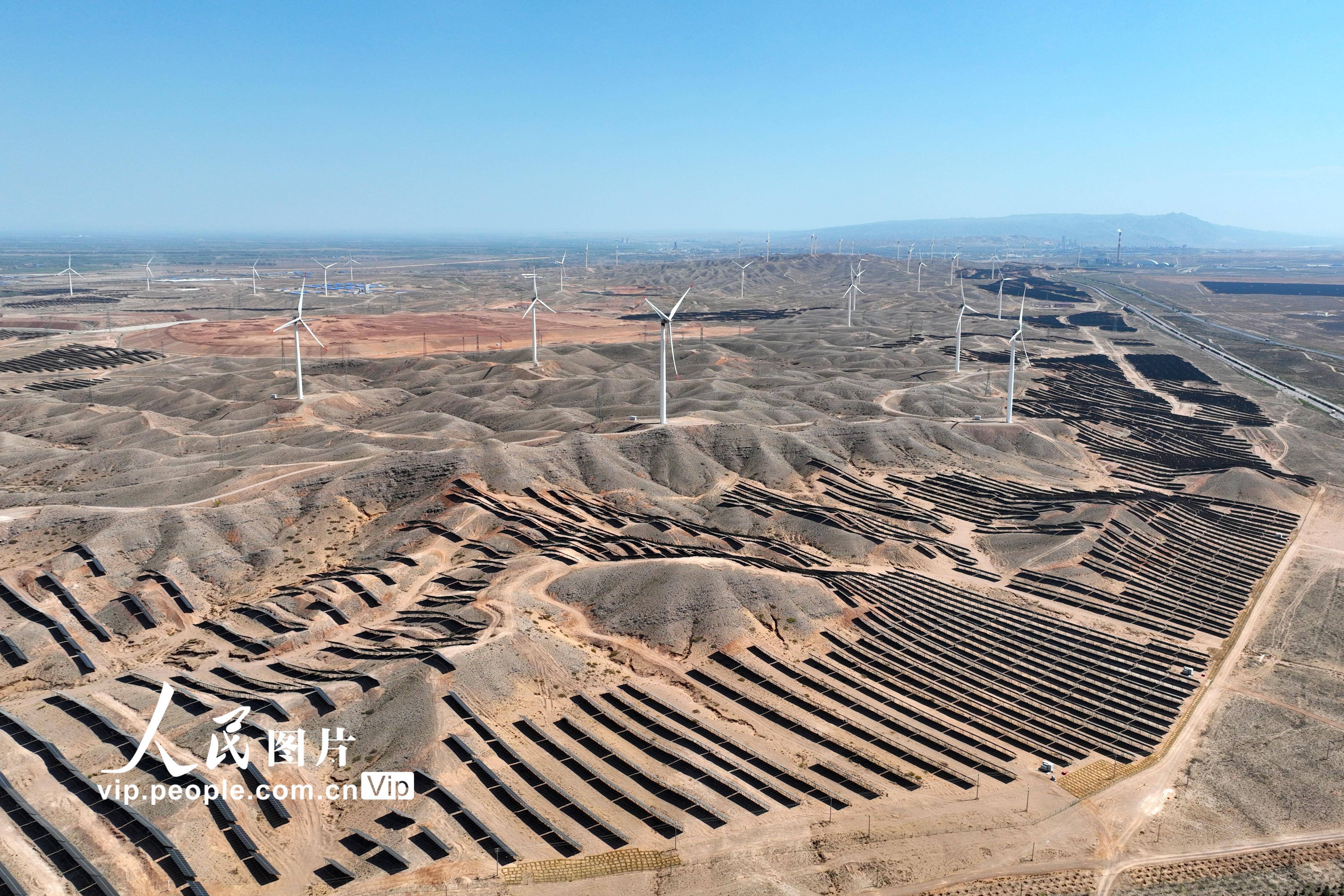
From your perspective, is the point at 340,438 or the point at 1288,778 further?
the point at 340,438

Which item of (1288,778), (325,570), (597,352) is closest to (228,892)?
(325,570)

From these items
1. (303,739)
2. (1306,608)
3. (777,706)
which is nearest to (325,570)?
(303,739)

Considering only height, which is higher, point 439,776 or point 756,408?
point 756,408

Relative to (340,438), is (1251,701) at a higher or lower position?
lower

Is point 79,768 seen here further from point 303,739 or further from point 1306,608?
point 1306,608

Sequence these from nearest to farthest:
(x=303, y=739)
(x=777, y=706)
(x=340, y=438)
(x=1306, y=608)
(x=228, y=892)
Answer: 1. (x=228, y=892)
2. (x=303, y=739)
3. (x=777, y=706)
4. (x=1306, y=608)
5. (x=340, y=438)

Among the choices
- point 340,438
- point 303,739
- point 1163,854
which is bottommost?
point 1163,854

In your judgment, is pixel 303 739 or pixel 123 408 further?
pixel 123 408

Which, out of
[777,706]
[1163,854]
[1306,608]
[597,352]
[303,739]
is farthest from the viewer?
[597,352]

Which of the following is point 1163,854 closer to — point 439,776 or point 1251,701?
point 1251,701
